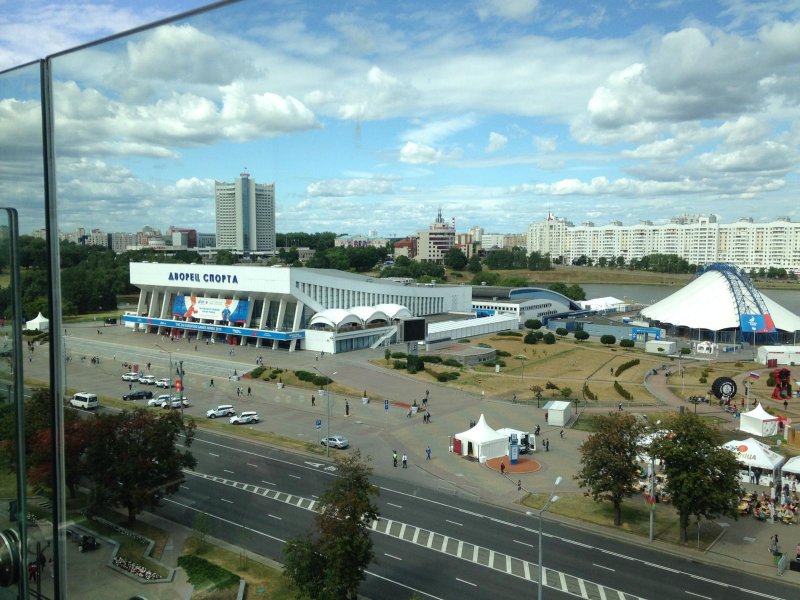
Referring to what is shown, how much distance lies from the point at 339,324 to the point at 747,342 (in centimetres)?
1605

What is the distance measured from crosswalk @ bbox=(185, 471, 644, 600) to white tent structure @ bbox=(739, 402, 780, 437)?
25.3ft

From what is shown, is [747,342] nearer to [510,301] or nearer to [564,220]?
[510,301]

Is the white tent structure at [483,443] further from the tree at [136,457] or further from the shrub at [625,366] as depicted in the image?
the shrub at [625,366]

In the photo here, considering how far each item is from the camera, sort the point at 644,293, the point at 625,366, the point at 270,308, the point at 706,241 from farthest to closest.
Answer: the point at 644,293 < the point at 706,241 < the point at 270,308 < the point at 625,366

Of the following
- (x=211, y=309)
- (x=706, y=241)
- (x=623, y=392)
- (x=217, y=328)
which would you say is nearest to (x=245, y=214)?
(x=623, y=392)

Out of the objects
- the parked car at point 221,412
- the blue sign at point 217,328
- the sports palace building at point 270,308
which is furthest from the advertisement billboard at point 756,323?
the parked car at point 221,412

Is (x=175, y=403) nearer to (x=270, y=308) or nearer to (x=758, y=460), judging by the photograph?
(x=270, y=308)

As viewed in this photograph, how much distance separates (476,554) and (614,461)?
2297 millimetres

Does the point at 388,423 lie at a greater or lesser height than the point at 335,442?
lesser

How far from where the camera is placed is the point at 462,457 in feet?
37.2

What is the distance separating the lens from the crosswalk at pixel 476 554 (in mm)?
6562

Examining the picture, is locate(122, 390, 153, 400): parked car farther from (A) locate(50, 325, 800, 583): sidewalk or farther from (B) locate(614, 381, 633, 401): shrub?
(B) locate(614, 381, 633, 401): shrub

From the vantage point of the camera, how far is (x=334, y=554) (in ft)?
19.4

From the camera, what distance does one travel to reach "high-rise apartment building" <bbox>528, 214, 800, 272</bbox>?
1467 inches
